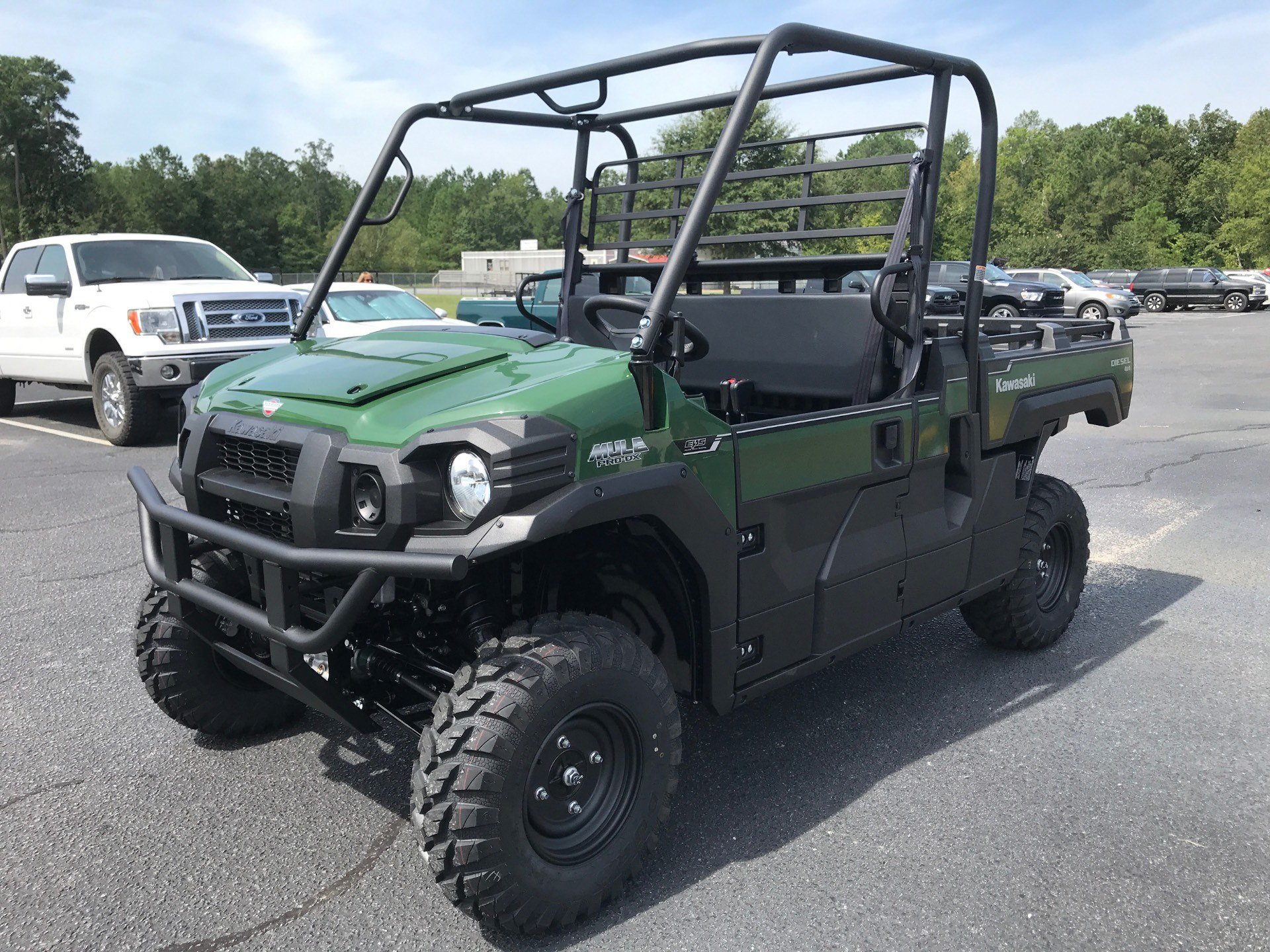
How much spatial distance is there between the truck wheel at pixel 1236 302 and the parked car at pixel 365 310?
31222mm

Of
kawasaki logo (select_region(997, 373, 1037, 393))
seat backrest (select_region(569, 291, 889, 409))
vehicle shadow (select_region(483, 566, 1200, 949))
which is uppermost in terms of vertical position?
seat backrest (select_region(569, 291, 889, 409))

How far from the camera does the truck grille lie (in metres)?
9.43

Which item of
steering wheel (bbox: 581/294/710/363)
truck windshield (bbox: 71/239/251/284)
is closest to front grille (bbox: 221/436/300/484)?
steering wheel (bbox: 581/294/710/363)

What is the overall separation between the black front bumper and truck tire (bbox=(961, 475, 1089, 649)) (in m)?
2.67

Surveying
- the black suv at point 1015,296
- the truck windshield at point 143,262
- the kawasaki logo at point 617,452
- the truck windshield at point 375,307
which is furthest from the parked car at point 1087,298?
the kawasaki logo at point 617,452

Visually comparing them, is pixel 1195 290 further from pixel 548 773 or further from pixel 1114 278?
pixel 548 773

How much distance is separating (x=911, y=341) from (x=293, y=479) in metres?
2.03

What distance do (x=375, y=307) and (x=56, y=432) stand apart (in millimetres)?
3667

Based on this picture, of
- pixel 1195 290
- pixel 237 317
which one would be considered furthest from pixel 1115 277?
pixel 237 317

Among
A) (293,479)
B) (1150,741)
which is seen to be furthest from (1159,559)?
(293,479)

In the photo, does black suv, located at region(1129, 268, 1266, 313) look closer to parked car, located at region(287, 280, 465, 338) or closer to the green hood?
parked car, located at region(287, 280, 465, 338)

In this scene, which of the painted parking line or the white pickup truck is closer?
the white pickup truck

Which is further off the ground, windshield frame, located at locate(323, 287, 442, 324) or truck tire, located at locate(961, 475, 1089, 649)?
windshield frame, located at locate(323, 287, 442, 324)

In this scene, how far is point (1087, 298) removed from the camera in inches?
1144
